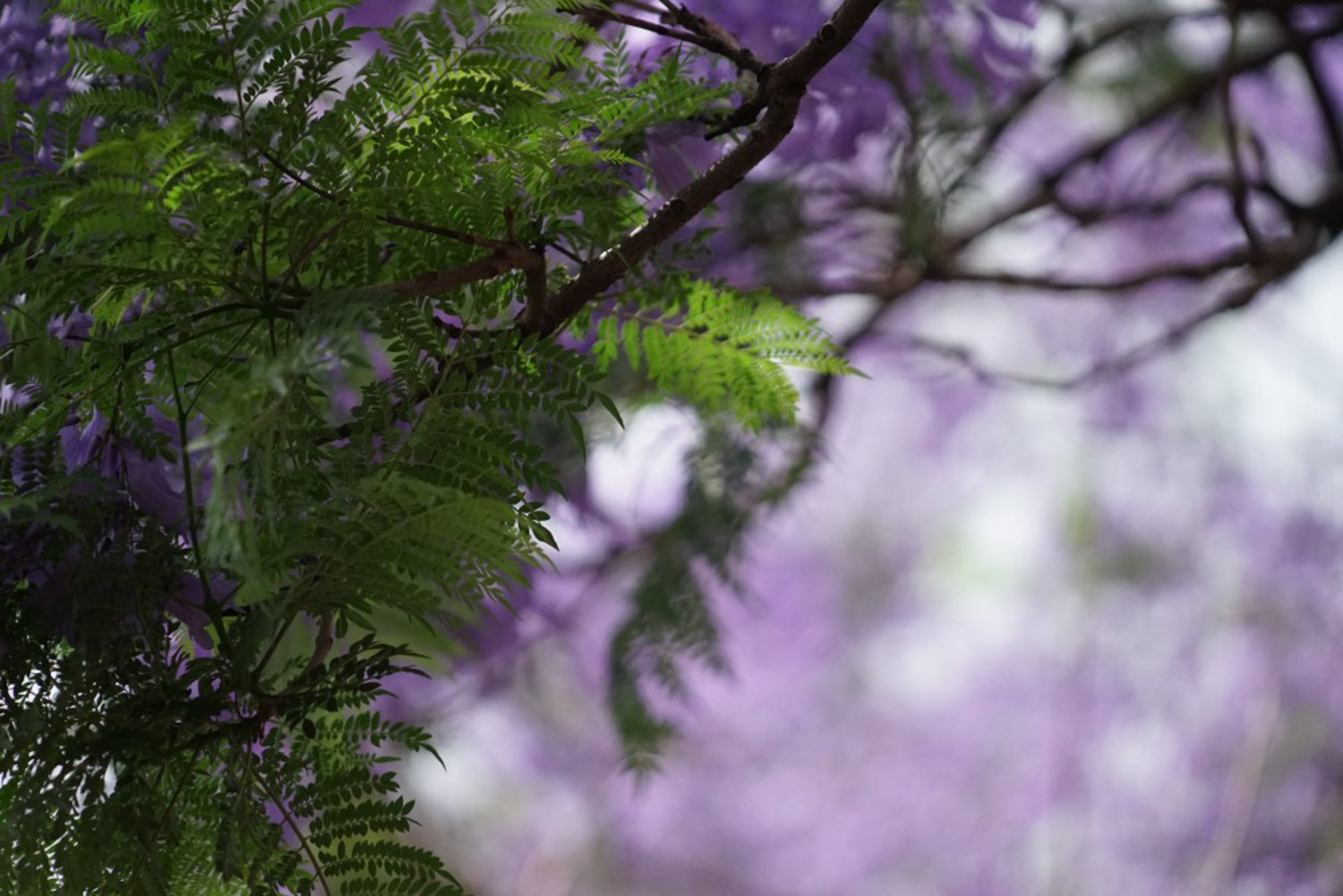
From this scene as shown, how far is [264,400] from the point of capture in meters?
0.18

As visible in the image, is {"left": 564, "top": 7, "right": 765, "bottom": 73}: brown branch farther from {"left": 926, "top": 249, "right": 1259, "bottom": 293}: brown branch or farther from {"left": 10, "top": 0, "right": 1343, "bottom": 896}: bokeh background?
{"left": 10, "top": 0, "right": 1343, "bottom": 896}: bokeh background

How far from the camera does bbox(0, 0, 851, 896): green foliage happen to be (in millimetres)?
207

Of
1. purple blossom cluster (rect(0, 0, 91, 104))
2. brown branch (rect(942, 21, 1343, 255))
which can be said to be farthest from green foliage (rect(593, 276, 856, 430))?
brown branch (rect(942, 21, 1343, 255))

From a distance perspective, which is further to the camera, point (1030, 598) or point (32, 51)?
point (1030, 598)

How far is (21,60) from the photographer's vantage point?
0.42 m

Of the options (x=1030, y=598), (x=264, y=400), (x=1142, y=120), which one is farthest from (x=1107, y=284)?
(x=264, y=400)

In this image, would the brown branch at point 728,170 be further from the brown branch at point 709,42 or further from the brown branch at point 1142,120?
the brown branch at point 1142,120

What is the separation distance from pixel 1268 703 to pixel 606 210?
4.00 feet

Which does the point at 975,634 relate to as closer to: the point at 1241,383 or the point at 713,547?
the point at 1241,383

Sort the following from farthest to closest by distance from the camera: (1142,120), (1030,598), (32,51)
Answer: (1030,598)
(1142,120)
(32,51)

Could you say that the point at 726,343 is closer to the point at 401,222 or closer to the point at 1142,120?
the point at 401,222

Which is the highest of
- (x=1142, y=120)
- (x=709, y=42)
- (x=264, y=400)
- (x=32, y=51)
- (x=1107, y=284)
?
(x=1142, y=120)

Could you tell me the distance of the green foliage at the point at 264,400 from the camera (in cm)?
21

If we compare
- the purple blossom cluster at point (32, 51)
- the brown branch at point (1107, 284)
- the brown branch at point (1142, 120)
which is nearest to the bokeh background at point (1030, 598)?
the brown branch at point (1142, 120)
